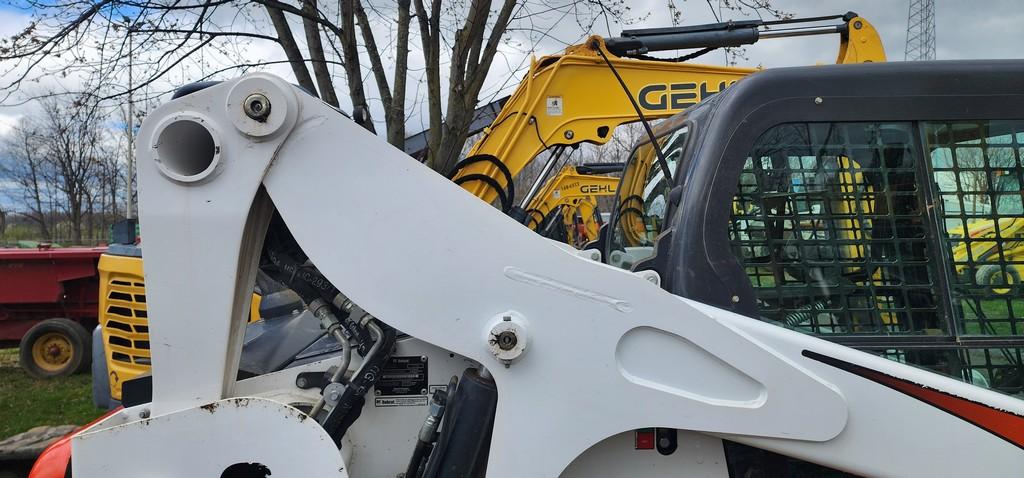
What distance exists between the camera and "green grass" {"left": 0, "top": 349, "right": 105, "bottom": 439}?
271 inches

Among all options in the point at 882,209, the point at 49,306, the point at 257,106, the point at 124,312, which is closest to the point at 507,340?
the point at 257,106

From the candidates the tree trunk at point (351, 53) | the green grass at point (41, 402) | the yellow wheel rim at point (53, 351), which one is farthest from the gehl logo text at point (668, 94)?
the yellow wheel rim at point (53, 351)

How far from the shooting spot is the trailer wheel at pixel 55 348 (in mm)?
9281

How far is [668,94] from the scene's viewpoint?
5.27m

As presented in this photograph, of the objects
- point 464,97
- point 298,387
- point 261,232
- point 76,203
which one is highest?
point 76,203

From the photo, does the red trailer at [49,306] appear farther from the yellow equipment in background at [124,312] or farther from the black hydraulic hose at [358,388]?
the black hydraulic hose at [358,388]

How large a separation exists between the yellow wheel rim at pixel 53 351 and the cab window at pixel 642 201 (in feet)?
29.8

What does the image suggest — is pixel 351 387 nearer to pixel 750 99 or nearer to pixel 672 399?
pixel 672 399

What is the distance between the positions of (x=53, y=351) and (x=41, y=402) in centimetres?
204

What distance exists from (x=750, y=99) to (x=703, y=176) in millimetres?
282

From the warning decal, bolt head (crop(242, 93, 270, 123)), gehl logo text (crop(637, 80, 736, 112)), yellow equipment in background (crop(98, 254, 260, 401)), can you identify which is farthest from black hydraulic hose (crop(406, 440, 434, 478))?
yellow equipment in background (crop(98, 254, 260, 401))

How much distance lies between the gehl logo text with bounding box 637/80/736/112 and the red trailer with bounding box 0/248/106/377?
8.53 meters

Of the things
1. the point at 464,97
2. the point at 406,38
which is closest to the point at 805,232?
the point at 464,97

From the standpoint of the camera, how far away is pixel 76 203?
34.1m
